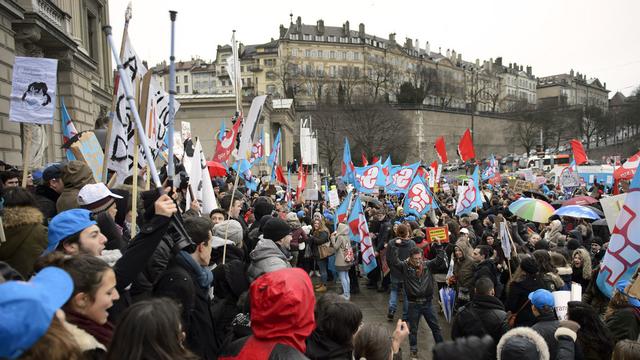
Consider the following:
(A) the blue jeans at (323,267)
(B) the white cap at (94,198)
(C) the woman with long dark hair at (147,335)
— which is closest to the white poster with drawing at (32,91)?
(B) the white cap at (94,198)

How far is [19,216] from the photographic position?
3635 mm

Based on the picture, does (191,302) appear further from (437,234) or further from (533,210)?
(533,210)

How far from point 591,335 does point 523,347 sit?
2.89ft

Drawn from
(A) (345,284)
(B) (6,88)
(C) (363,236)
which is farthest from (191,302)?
(B) (6,88)

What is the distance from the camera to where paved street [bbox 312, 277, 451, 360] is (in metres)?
7.23

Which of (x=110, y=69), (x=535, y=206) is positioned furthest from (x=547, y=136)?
(x=535, y=206)

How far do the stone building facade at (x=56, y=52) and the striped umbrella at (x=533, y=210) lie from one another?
30.7ft

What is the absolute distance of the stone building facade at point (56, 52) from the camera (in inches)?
479

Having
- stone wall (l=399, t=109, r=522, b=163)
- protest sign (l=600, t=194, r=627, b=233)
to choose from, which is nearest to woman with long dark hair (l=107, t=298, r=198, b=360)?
protest sign (l=600, t=194, r=627, b=233)

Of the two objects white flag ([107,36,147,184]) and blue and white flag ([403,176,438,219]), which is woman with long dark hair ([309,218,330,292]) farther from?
white flag ([107,36,147,184])

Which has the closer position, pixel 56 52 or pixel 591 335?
pixel 591 335

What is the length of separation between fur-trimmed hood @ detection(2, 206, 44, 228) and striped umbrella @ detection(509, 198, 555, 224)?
8.87 metres

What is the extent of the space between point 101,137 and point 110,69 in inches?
755

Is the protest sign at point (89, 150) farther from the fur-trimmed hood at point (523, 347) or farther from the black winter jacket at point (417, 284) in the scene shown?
the fur-trimmed hood at point (523, 347)
